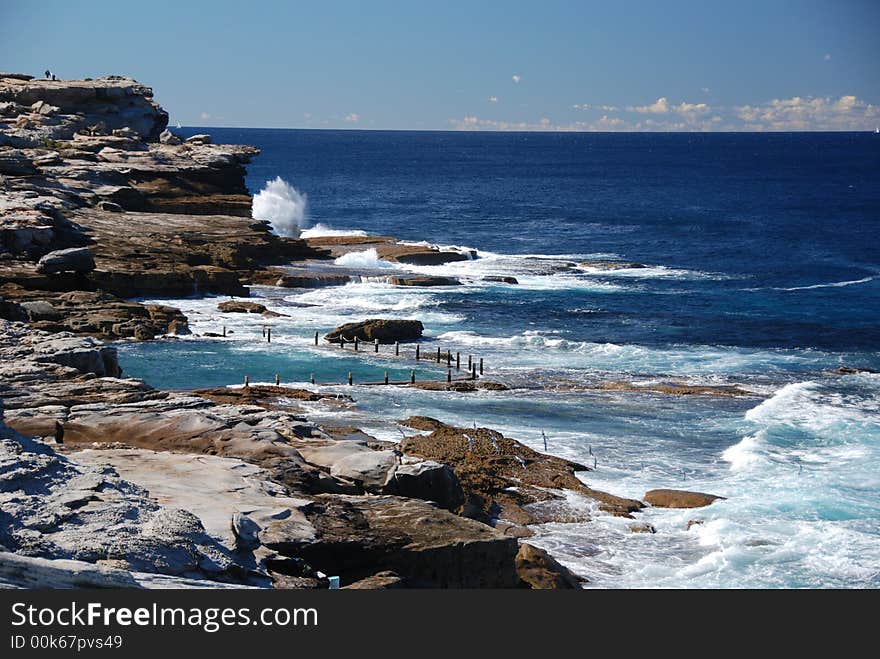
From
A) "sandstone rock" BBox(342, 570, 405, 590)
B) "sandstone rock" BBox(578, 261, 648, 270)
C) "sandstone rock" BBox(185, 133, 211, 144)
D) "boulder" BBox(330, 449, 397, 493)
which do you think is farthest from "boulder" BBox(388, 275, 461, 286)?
"sandstone rock" BBox(342, 570, 405, 590)

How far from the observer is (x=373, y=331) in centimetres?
5500

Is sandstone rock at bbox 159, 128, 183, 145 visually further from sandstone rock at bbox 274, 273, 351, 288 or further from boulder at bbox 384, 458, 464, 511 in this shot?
boulder at bbox 384, 458, 464, 511

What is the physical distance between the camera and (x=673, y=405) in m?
43.7

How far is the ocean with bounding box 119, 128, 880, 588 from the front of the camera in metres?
28.2

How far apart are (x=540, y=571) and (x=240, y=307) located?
1644 inches

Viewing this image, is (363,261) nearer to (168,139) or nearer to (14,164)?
(14,164)

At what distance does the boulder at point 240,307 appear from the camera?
203ft

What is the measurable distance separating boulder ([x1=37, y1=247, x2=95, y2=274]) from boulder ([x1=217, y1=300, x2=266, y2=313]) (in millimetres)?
7571

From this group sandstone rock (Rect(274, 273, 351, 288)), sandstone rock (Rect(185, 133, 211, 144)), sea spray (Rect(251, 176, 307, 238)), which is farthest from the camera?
sea spray (Rect(251, 176, 307, 238))

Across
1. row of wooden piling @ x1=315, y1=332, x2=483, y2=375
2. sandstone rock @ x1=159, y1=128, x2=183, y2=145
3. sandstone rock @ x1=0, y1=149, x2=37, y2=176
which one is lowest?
row of wooden piling @ x1=315, y1=332, x2=483, y2=375

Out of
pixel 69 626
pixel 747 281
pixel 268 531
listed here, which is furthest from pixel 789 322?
pixel 69 626

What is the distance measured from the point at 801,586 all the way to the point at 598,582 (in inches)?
185

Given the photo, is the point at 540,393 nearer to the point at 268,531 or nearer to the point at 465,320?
the point at 465,320

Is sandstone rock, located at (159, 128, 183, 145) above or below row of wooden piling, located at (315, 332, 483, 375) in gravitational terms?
above
